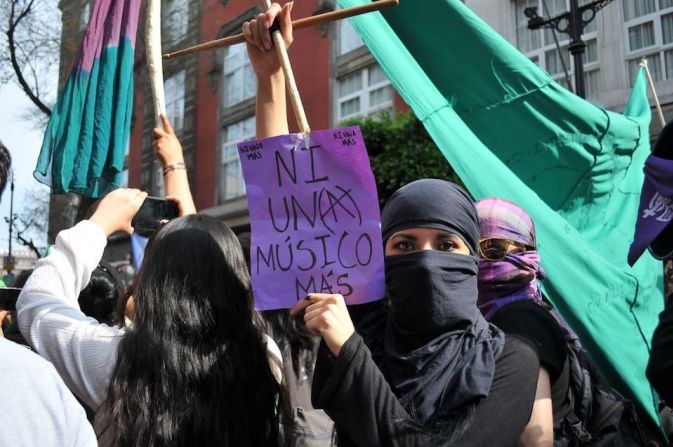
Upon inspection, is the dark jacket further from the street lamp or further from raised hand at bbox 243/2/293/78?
the street lamp

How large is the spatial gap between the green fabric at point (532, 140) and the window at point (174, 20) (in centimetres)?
1277

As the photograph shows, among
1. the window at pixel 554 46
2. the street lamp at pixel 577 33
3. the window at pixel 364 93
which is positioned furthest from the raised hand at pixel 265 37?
the window at pixel 364 93

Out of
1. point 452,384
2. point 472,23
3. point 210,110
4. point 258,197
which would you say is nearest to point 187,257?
point 258,197

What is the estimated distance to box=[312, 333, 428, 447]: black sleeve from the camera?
1.43 metres

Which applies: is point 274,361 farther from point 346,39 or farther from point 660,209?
point 346,39

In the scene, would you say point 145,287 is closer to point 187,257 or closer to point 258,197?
point 187,257

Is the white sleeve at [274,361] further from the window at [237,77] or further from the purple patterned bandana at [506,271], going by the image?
the window at [237,77]

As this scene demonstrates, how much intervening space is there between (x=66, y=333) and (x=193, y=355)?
0.32m

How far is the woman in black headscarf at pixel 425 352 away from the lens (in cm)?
145

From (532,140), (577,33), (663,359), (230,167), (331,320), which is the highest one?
(230,167)

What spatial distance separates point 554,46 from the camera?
1052cm

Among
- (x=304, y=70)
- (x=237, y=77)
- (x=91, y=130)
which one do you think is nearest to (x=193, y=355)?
(x=91, y=130)

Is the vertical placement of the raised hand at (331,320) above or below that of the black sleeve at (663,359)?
above

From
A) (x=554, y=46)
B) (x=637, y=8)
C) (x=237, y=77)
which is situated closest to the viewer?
(x=637, y=8)
